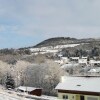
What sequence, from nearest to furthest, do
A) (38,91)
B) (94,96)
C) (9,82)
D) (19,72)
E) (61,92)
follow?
(94,96) → (61,92) → (38,91) → (9,82) → (19,72)

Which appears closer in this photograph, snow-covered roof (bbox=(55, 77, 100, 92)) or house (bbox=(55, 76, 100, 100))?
house (bbox=(55, 76, 100, 100))

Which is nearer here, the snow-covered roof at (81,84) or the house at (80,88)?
the house at (80,88)

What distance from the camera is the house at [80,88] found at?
97.9 ft

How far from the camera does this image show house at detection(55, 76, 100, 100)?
97.9 feet

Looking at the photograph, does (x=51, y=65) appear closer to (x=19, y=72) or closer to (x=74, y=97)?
(x=19, y=72)

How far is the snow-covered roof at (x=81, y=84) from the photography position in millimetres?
30225

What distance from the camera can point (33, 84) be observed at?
9612cm

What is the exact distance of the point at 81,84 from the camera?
31.9 metres

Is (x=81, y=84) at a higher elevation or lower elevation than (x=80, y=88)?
higher

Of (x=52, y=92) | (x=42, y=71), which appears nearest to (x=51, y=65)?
(x=42, y=71)

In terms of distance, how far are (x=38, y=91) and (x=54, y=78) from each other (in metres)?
14.6

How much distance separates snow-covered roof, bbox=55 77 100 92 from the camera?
30.2m

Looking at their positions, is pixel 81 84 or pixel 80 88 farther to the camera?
pixel 81 84

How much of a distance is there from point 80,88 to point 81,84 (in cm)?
61
